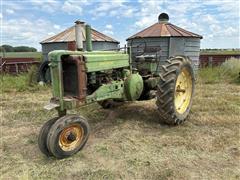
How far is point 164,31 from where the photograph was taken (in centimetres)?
1044

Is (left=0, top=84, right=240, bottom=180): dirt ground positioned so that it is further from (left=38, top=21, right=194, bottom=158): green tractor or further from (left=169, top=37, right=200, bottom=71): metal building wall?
(left=169, top=37, right=200, bottom=71): metal building wall

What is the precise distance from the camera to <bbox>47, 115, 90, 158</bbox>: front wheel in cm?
334

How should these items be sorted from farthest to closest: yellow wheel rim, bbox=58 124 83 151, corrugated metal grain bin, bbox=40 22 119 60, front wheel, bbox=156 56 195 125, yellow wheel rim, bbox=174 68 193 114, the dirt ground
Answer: corrugated metal grain bin, bbox=40 22 119 60 < yellow wheel rim, bbox=174 68 193 114 < front wheel, bbox=156 56 195 125 < yellow wheel rim, bbox=58 124 83 151 < the dirt ground

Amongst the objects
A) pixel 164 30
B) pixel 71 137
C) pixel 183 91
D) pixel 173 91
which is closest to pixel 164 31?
pixel 164 30

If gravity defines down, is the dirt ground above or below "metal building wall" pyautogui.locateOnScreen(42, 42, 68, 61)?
below

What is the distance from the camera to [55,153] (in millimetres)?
3385

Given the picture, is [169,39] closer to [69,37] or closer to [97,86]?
A: [69,37]

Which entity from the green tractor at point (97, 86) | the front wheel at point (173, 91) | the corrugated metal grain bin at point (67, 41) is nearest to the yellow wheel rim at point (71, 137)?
the green tractor at point (97, 86)

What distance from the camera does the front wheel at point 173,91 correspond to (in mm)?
4465

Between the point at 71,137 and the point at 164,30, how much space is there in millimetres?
7872

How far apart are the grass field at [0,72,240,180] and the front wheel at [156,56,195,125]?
0.68 feet

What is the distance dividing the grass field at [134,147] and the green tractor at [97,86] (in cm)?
25

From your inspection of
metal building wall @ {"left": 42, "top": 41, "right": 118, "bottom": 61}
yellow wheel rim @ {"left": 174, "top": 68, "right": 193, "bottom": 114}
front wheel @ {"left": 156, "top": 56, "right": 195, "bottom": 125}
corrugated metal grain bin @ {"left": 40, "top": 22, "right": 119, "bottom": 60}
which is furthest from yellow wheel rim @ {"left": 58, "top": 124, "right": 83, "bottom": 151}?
metal building wall @ {"left": 42, "top": 41, "right": 118, "bottom": 61}

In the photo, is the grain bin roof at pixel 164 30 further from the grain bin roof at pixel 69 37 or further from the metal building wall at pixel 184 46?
the grain bin roof at pixel 69 37
